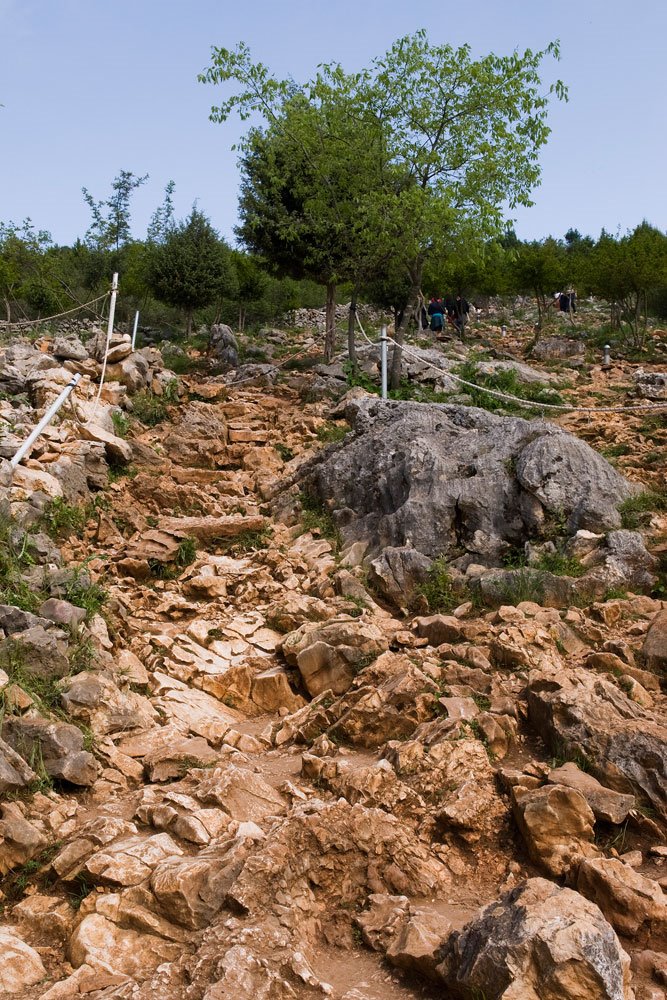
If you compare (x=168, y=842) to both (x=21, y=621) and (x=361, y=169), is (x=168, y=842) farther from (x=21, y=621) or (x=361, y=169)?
(x=361, y=169)

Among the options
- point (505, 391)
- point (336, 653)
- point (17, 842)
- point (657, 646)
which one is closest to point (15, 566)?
point (336, 653)

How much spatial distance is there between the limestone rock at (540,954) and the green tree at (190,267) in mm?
21024

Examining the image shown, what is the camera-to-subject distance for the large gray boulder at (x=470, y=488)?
7406 millimetres

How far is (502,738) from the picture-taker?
4.75m

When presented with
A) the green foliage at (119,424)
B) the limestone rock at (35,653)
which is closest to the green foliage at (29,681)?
the limestone rock at (35,653)

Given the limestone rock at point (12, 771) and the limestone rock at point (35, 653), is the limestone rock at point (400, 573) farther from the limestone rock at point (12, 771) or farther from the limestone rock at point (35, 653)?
the limestone rock at point (12, 771)

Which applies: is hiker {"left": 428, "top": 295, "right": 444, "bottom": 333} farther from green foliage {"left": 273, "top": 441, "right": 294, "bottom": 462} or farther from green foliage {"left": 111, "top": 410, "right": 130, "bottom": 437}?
green foliage {"left": 111, "top": 410, "right": 130, "bottom": 437}

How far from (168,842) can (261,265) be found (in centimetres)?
1890

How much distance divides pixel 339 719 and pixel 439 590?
197cm

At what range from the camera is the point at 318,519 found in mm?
8680

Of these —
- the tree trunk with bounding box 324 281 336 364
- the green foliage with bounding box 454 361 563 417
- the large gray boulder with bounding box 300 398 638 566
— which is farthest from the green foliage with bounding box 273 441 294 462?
the tree trunk with bounding box 324 281 336 364

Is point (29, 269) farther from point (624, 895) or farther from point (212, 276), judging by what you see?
point (624, 895)

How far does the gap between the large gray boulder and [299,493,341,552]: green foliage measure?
99 millimetres

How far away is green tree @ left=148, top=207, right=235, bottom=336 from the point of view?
2217 cm
